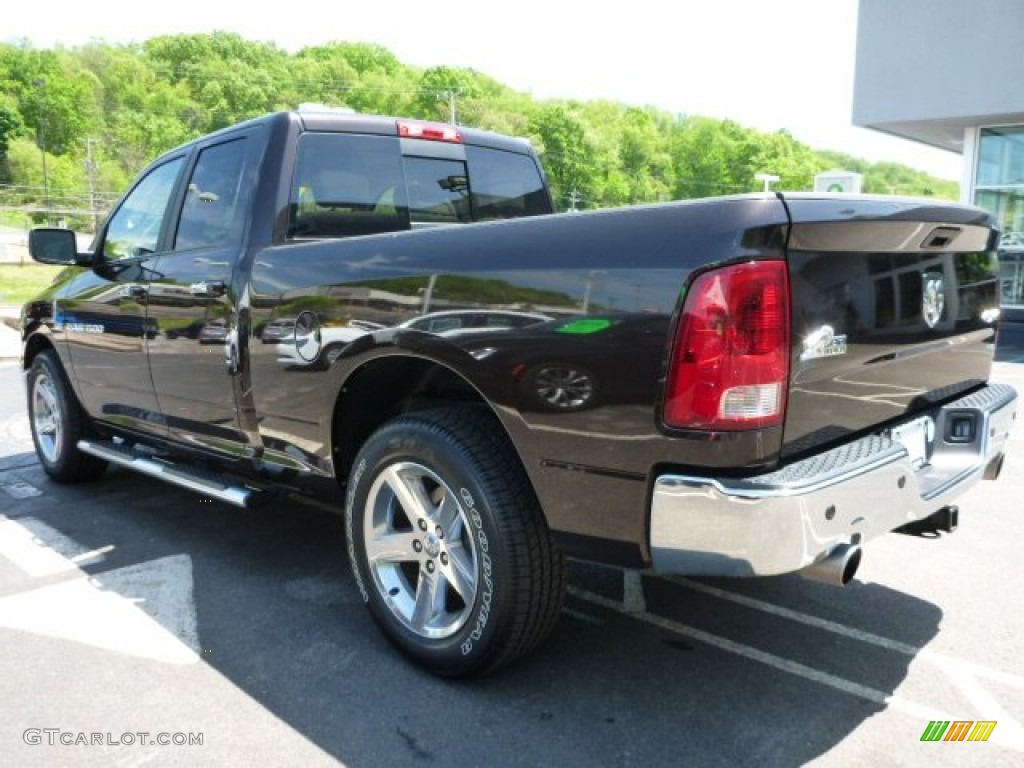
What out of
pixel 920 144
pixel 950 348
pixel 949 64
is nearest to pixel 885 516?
pixel 950 348

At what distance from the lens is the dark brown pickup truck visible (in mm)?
2045

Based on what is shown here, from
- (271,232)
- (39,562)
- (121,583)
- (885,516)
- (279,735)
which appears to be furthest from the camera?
(39,562)

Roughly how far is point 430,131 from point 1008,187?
56.8ft

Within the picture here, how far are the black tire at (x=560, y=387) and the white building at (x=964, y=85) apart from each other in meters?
16.3

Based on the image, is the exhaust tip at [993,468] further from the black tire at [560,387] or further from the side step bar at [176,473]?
the side step bar at [176,473]

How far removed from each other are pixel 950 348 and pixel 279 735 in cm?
253

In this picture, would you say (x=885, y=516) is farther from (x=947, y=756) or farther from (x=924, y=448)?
(x=947, y=756)

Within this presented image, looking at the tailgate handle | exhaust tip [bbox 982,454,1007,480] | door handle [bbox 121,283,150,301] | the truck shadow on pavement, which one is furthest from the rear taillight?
door handle [bbox 121,283,150,301]

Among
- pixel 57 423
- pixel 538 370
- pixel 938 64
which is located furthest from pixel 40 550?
pixel 938 64

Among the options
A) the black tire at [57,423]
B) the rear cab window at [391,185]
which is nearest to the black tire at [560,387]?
the rear cab window at [391,185]

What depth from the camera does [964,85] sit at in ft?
53.2

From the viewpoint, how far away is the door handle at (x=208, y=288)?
3383mm

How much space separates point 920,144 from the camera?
20.6 meters

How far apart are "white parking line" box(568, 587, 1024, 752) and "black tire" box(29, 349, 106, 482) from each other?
3259mm
